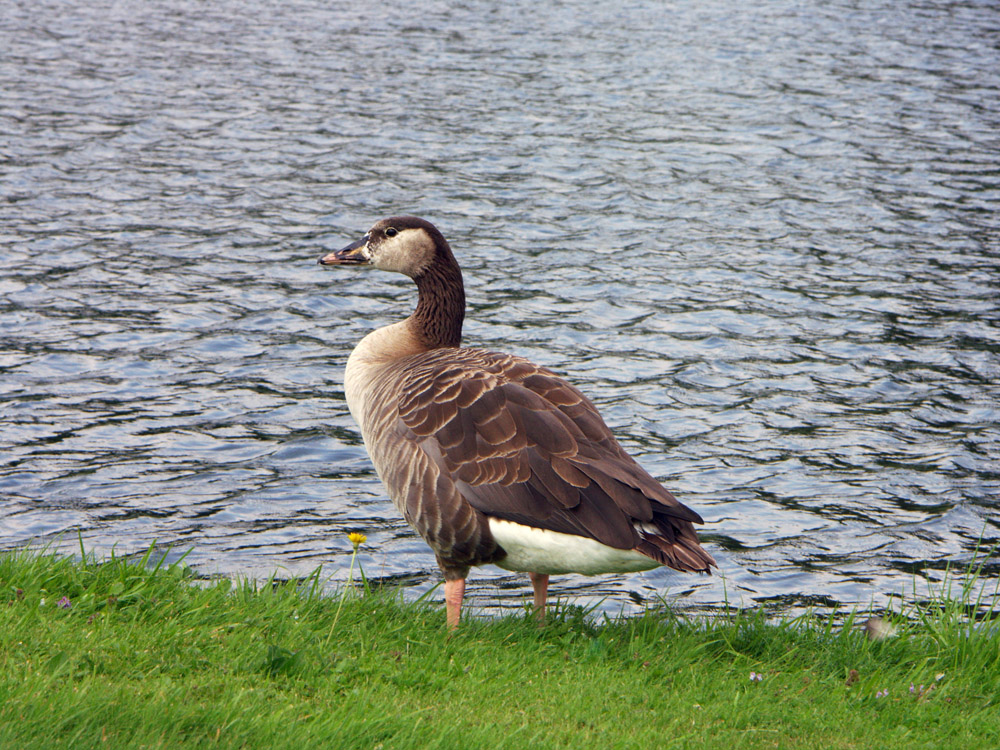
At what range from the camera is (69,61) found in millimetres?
23984

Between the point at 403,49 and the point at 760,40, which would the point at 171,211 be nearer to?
the point at 403,49

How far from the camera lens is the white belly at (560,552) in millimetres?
5789

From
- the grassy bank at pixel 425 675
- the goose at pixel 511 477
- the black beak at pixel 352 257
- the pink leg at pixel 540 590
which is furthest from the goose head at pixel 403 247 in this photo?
the grassy bank at pixel 425 675

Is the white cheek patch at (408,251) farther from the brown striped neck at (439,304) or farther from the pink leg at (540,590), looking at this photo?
the pink leg at (540,590)

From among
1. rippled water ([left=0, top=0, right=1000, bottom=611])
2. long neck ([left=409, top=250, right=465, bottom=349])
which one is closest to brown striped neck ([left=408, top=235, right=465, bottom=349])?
long neck ([left=409, top=250, right=465, bottom=349])

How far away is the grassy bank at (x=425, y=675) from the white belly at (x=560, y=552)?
375mm

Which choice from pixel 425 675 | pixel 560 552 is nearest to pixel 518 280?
pixel 560 552

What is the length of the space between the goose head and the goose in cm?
91

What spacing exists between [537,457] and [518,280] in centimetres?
837

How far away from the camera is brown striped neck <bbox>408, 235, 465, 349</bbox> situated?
7785mm

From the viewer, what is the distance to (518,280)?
14.3 metres

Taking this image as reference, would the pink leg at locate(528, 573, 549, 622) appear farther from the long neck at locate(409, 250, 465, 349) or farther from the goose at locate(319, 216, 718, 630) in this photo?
the long neck at locate(409, 250, 465, 349)

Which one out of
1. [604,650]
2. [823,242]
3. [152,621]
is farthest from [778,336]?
[152,621]

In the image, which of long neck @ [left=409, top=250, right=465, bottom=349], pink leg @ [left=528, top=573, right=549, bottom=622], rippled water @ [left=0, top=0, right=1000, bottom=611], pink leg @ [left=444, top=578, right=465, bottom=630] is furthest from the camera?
rippled water @ [left=0, top=0, right=1000, bottom=611]
